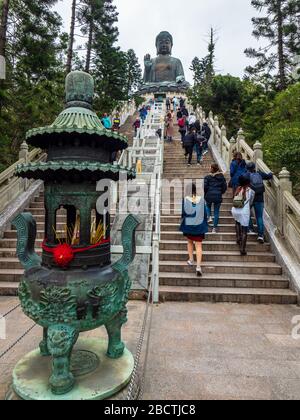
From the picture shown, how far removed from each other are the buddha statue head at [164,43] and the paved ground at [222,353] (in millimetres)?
37625

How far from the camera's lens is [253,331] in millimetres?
4301

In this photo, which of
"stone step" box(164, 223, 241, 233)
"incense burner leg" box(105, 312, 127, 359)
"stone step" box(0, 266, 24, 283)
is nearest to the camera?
"incense burner leg" box(105, 312, 127, 359)

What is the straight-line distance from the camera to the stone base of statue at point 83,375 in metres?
2.58

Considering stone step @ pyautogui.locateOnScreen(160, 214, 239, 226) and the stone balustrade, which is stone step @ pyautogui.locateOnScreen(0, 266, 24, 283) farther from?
the stone balustrade

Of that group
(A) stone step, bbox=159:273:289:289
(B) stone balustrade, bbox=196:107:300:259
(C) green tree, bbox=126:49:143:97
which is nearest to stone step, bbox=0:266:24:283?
(A) stone step, bbox=159:273:289:289

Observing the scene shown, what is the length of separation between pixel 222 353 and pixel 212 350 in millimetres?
130

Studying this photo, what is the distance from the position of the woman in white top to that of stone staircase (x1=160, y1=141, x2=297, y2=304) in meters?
0.31

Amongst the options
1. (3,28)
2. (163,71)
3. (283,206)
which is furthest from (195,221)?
(163,71)

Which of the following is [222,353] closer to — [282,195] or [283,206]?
[283,206]

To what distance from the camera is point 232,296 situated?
17.9ft

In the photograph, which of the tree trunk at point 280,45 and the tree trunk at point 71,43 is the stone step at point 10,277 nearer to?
the tree trunk at point 71,43

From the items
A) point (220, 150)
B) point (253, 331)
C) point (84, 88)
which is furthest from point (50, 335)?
point (220, 150)

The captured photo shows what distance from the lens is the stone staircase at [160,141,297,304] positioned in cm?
545
